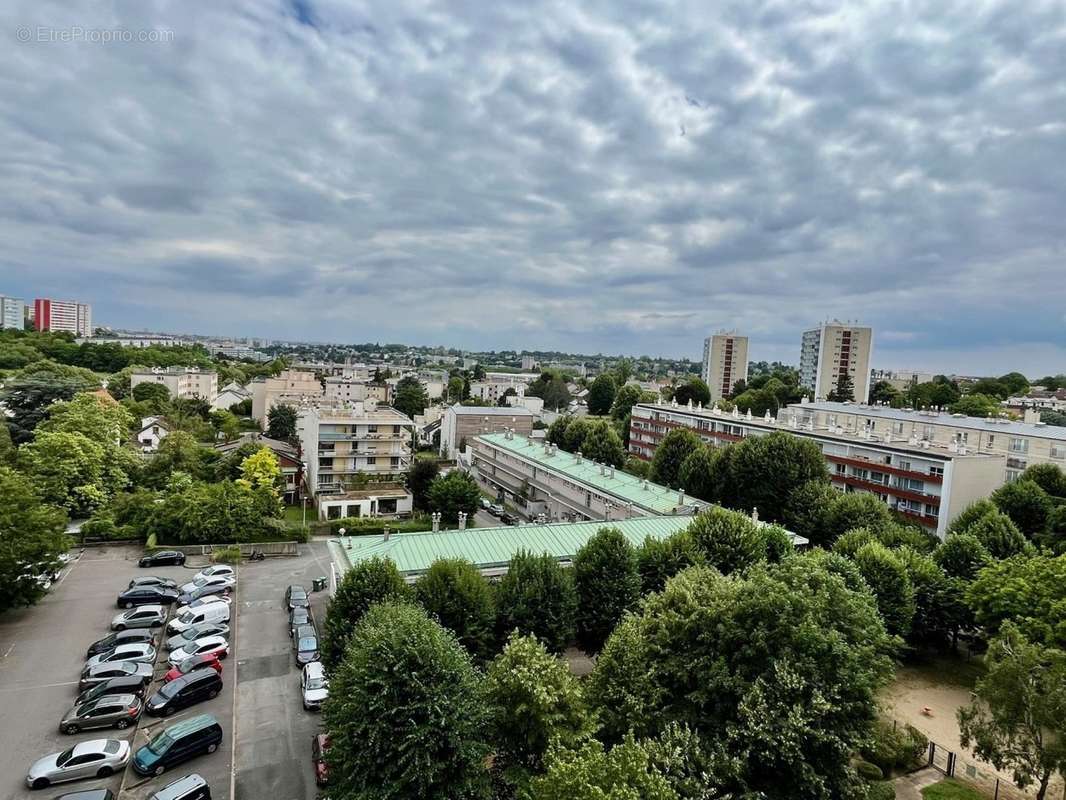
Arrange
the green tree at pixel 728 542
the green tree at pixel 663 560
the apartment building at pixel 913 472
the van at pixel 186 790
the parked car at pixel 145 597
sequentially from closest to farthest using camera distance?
the van at pixel 186 790 → the green tree at pixel 663 560 → the green tree at pixel 728 542 → the parked car at pixel 145 597 → the apartment building at pixel 913 472

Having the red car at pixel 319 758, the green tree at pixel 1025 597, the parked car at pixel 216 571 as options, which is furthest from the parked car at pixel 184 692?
the green tree at pixel 1025 597

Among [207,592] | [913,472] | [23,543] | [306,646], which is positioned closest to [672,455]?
[913,472]

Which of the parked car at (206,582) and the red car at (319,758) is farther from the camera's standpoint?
the parked car at (206,582)

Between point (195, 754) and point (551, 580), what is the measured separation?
13263mm

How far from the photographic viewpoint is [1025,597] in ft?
75.9

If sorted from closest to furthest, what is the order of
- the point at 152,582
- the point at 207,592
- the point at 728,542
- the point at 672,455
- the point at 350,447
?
1. the point at 728,542
2. the point at 207,592
3. the point at 152,582
4. the point at 350,447
5. the point at 672,455

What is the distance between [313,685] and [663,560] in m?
15.5

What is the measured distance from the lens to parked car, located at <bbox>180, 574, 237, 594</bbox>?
104 feet


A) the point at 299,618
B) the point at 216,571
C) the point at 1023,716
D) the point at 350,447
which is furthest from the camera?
the point at 350,447

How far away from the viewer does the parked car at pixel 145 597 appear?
2992 cm

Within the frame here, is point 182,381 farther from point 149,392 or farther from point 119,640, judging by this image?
point 119,640

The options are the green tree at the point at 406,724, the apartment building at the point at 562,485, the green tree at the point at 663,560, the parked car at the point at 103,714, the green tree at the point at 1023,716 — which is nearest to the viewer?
the green tree at the point at 406,724

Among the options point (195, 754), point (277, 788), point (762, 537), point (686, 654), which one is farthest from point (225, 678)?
point (762, 537)

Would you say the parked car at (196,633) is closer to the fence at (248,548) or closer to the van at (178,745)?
the van at (178,745)
